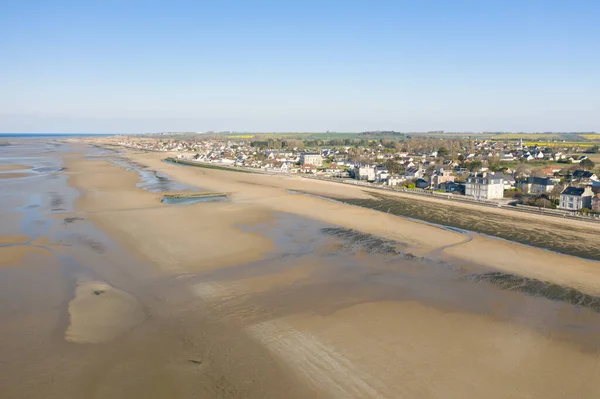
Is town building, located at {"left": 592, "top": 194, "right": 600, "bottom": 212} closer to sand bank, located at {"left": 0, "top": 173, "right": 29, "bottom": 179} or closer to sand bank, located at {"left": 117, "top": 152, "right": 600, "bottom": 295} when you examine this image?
sand bank, located at {"left": 117, "top": 152, "right": 600, "bottom": 295}

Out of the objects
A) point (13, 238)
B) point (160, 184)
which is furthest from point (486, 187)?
point (13, 238)

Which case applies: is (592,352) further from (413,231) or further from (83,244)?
(83,244)

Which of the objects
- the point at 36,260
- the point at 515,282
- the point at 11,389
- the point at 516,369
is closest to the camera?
the point at 11,389

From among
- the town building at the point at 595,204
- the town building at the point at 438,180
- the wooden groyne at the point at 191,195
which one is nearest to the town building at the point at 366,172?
the town building at the point at 438,180

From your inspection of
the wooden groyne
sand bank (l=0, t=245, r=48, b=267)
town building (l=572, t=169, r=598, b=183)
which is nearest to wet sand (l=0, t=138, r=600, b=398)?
sand bank (l=0, t=245, r=48, b=267)

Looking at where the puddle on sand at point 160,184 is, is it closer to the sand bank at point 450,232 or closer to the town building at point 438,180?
the sand bank at point 450,232

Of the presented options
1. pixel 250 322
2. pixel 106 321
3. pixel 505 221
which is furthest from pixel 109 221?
pixel 505 221

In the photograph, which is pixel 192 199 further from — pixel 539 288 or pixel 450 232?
pixel 539 288
